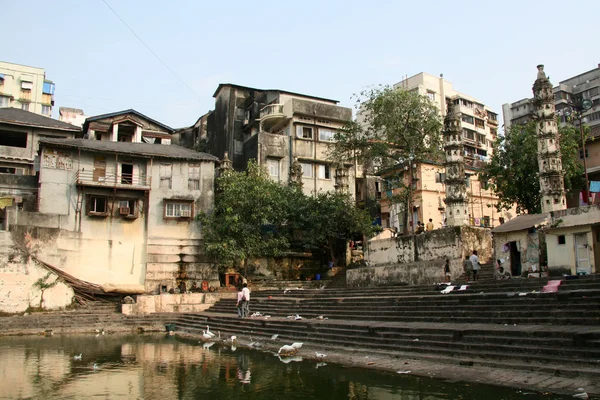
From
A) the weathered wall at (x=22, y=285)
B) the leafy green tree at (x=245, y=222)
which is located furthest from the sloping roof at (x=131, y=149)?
the weathered wall at (x=22, y=285)

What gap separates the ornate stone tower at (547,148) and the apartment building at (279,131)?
2116cm

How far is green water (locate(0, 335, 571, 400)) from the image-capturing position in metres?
9.43

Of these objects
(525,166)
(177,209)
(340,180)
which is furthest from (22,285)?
(525,166)

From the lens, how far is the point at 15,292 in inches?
1052

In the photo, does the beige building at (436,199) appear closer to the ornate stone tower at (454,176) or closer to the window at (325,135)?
the window at (325,135)

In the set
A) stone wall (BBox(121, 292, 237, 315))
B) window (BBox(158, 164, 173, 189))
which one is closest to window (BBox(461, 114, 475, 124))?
window (BBox(158, 164, 173, 189))

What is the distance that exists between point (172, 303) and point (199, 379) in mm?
18131

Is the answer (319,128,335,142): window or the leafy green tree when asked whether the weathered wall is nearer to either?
the leafy green tree

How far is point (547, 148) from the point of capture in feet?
72.8

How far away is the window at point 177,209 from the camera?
3338cm

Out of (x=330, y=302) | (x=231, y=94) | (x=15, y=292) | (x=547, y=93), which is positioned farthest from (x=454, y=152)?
(x=231, y=94)

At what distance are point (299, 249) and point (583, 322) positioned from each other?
25862 mm

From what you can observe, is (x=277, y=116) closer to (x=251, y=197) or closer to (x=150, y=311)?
(x=251, y=197)

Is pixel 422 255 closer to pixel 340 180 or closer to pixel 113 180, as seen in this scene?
pixel 340 180
